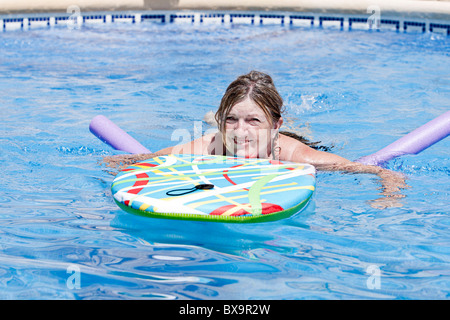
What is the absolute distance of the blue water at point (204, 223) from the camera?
8.04 ft

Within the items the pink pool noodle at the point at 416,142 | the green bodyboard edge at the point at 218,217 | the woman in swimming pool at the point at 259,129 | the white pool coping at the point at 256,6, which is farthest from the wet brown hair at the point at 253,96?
the white pool coping at the point at 256,6

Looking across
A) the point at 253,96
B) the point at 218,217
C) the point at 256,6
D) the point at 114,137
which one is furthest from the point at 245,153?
the point at 256,6

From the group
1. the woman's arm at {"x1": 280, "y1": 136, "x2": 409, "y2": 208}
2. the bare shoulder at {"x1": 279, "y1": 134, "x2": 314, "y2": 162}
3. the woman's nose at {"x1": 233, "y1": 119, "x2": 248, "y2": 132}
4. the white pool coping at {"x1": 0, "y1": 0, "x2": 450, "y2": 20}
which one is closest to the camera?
the woman's arm at {"x1": 280, "y1": 136, "x2": 409, "y2": 208}

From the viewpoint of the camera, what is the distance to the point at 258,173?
10.6 feet

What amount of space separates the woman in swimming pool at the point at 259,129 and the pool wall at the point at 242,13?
7035 mm

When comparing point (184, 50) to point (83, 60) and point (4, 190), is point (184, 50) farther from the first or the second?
point (4, 190)

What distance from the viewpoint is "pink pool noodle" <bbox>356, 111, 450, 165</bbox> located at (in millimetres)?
3924

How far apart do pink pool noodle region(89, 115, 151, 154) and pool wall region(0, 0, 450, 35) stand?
22.2 ft

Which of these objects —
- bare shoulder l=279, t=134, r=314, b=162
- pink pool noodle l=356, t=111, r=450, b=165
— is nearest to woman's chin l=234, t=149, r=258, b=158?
bare shoulder l=279, t=134, r=314, b=162

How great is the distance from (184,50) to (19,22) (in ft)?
10.8

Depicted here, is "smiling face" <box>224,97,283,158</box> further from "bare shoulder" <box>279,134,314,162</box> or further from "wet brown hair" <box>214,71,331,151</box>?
"bare shoulder" <box>279,134,314,162</box>
